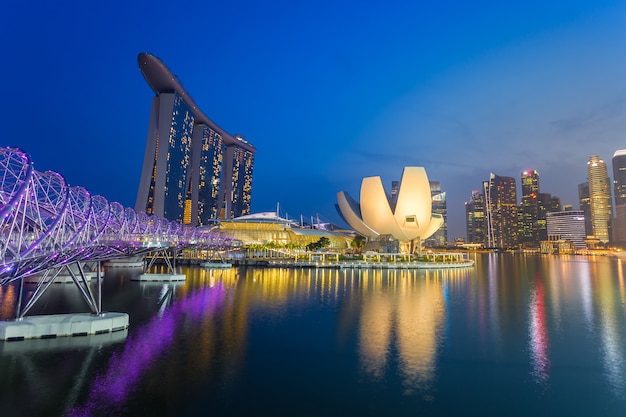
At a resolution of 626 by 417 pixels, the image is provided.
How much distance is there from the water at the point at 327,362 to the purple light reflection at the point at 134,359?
0.14ft

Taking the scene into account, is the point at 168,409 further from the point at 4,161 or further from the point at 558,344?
the point at 558,344

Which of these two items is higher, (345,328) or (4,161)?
(4,161)

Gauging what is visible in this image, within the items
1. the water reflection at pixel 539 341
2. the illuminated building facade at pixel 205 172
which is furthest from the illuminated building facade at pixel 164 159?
the water reflection at pixel 539 341

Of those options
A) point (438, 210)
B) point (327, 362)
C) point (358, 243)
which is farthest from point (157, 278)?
point (438, 210)

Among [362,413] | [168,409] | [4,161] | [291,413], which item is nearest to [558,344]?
[362,413]

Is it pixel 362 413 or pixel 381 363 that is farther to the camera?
pixel 381 363

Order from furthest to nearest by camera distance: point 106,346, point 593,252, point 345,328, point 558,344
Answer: point 593,252
point 345,328
point 558,344
point 106,346

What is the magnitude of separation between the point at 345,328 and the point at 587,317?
34.1 feet

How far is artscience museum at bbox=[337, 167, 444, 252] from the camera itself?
57969mm

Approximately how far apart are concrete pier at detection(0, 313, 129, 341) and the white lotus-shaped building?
160ft

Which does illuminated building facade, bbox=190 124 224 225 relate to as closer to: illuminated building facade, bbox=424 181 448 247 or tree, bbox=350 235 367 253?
tree, bbox=350 235 367 253

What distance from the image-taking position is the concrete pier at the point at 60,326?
11.6 metres

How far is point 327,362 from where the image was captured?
33.9ft

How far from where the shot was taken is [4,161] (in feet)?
34.4
